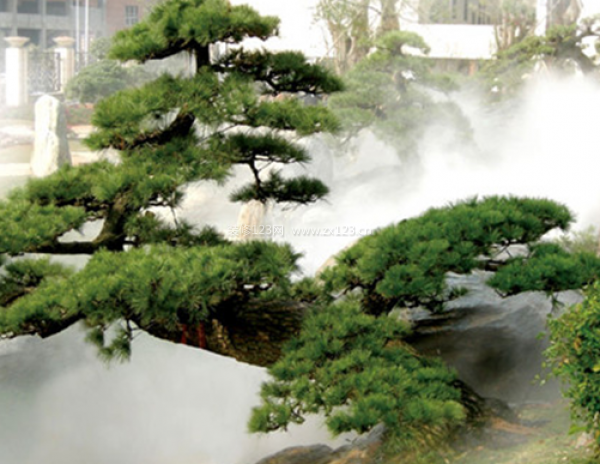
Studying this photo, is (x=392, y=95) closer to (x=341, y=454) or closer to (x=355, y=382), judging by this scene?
(x=341, y=454)

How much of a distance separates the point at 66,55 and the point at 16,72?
2.08ft

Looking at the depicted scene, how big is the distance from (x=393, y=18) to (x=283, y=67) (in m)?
7.08

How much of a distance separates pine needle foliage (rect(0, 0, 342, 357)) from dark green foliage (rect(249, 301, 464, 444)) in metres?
0.22

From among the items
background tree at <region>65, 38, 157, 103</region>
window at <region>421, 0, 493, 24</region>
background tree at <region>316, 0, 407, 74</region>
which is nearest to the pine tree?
background tree at <region>316, 0, 407, 74</region>

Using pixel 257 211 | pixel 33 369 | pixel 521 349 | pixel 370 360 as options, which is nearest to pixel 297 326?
pixel 370 360

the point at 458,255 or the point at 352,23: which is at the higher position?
the point at 352,23

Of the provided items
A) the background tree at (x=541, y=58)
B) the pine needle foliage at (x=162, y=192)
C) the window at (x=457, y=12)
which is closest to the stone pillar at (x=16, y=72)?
the window at (x=457, y=12)

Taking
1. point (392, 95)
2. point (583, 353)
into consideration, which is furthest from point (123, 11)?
point (583, 353)

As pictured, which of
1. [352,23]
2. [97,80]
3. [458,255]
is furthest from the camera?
[97,80]

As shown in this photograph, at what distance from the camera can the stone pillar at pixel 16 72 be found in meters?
11.3

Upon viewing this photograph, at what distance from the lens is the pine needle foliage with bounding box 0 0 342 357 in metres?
2.67

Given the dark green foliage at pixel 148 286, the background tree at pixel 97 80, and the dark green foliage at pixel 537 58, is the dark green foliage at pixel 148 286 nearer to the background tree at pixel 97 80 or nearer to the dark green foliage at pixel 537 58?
the dark green foliage at pixel 537 58

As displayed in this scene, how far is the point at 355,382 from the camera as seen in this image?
8.83 feet

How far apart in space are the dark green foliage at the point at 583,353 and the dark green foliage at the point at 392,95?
4.84 m
